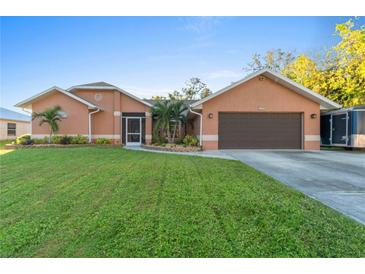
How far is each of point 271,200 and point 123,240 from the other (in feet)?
9.49

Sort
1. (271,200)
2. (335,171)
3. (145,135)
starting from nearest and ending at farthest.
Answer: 1. (271,200)
2. (335,171)
3. (145,135)

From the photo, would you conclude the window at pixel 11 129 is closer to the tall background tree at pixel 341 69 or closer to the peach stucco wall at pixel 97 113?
the peach stucco wall at pixel 97 113

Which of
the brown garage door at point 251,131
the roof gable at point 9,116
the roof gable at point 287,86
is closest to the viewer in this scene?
the roof gable at point 287,86

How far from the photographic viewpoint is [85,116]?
17.2 meters

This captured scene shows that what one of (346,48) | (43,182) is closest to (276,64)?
(346,48)

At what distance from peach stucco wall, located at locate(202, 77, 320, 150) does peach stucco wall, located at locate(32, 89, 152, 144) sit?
19.8 ft

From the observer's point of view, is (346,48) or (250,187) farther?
(346,48)

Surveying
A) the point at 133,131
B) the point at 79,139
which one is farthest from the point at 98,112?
the point at 133,131

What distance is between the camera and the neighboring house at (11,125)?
24.9 metres

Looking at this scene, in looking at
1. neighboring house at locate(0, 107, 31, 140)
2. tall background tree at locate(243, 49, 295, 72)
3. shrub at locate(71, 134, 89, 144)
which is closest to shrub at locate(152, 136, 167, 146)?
shrub at locate(71, 134, 89, 144)

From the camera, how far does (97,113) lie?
18078 mm

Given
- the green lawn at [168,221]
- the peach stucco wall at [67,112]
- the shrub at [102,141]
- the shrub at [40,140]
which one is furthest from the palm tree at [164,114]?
the green lawn at [168,221]

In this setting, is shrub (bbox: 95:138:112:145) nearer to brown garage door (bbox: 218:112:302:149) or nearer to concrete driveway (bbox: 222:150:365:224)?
brown garage door (bbox: 218:112:302:149)

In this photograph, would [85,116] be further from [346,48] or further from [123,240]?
[346,48]
